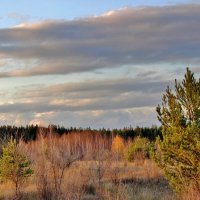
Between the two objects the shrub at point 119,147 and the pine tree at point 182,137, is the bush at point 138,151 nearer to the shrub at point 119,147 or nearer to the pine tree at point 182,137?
the shrub at point 119,147

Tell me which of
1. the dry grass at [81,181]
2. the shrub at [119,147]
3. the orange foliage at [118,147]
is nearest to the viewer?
the dry grass at [81,181]

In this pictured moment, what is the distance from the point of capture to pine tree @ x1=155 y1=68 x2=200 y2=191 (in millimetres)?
13000

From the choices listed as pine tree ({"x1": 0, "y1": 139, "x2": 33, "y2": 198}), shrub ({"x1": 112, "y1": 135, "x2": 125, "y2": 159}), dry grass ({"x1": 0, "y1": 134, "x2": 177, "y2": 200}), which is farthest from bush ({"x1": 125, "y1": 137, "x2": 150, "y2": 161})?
pine tree ({"x1": 0, "y1": 139, "x2": 33, "y2": 198})

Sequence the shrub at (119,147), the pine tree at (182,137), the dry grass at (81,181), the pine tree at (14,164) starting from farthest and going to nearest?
the shrub at (119,147) → the pine tree at (14,164) → the dry grass at (81,181) → the pine tree at (182,137)

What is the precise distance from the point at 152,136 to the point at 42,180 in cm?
5193

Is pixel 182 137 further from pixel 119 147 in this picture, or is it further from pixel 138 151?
pixel 119 147

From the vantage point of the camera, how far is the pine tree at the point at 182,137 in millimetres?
13000

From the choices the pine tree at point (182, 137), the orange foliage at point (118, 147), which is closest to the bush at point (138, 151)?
the orange foliage at point (118, 147)

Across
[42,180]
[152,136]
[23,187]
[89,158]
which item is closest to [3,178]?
[23,187]

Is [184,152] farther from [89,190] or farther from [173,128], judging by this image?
[89,190]

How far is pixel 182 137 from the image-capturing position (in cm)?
1306

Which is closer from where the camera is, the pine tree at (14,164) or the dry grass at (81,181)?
the dry grass at (81,181)

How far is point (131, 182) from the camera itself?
81.4ft

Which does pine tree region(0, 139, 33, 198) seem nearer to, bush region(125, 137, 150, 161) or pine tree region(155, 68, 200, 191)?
pine tree region(155, 68, 200, 191)
